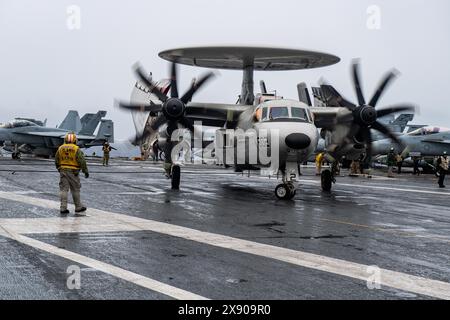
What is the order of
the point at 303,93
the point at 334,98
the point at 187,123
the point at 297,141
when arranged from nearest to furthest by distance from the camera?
the point at 297,141
the point at 187,123
the point at 334,98
the point at 303,93

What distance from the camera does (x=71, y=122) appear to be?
3036 inches

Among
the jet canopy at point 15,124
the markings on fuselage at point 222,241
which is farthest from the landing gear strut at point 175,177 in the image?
the jet canopy at point 15,124

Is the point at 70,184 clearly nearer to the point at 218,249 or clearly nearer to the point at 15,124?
the point at 218,249

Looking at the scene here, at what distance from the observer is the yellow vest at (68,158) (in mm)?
14391

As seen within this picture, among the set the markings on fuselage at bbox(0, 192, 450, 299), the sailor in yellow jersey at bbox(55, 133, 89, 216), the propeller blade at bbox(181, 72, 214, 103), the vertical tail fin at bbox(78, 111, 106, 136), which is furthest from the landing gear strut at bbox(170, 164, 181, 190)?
the vertical tail fin at bbox(78, 111, 106, 136)

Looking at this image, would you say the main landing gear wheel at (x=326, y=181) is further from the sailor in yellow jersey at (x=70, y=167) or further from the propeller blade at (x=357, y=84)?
the sailor in yellow jersey at (x=70, y=167)

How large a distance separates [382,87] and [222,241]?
1586cm

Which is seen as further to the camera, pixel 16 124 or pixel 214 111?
pixel 16 124

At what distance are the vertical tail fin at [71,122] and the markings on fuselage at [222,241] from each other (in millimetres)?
63532

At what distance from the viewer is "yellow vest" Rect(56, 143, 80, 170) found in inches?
567

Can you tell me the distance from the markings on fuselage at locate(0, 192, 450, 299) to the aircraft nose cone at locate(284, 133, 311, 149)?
6606mm

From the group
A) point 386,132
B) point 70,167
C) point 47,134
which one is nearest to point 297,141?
point 70,167
